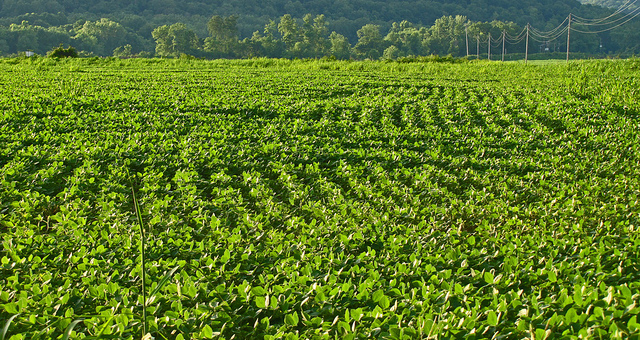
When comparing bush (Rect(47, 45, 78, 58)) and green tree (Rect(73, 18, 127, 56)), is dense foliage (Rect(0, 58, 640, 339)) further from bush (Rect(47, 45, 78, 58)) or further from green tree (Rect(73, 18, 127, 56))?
green tree (Rect(73, 18, 127, 56))

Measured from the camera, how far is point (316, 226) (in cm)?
352

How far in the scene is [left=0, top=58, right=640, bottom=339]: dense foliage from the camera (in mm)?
2219

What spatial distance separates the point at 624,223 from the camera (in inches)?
137

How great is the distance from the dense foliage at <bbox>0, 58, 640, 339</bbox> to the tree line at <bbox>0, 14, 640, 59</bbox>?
61.2m

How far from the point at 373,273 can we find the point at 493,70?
23.0m

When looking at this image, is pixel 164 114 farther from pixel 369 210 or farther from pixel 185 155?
pixel 369 210

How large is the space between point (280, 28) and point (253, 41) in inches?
267

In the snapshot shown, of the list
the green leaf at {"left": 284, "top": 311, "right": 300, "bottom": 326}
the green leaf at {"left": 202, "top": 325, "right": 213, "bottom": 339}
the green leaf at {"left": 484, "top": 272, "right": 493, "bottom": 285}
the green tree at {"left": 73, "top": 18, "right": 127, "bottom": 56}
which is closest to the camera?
the green leaf at {"left": 202, "top": 325, "right": 213, "bottom": 339}

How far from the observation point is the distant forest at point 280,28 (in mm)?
73938

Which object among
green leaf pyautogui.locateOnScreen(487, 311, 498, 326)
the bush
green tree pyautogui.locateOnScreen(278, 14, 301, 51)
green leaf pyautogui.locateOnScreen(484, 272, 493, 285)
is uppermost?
green tree pyautogui.locateOnScreen(278, 14, 301, 51)

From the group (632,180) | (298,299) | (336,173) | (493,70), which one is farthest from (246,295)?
(493,70)

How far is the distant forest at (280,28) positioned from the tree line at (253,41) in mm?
196

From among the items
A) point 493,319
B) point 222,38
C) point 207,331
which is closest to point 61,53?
point 207,331

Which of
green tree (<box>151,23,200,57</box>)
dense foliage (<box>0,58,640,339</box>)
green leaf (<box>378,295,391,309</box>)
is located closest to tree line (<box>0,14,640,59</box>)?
green tree (<box>151,23,200,57</box>)
